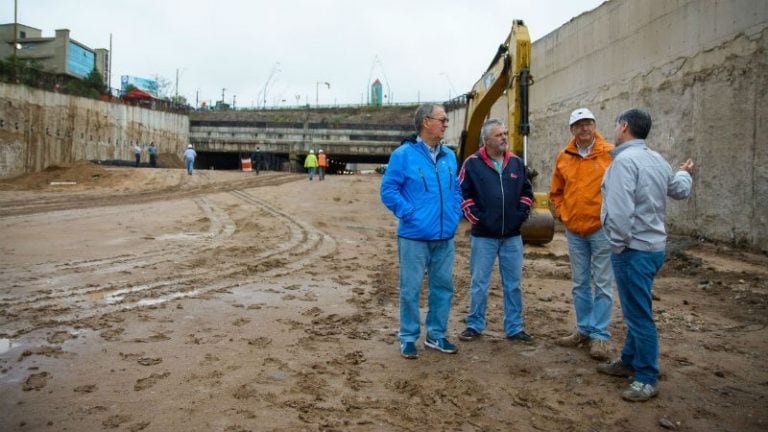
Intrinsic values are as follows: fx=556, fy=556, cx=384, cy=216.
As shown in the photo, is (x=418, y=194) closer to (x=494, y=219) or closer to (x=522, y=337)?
(x=494, y=219)

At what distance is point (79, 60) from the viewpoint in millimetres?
48531

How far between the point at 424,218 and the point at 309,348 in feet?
4.47

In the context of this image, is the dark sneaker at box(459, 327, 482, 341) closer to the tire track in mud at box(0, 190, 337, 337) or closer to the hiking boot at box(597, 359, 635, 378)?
the hiking boot at box(597, 359, 635, 378)

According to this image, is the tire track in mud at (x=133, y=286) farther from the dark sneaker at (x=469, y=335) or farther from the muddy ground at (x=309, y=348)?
the dark sneaker at (x=469, y=335)

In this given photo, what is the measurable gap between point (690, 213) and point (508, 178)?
23.4 feet

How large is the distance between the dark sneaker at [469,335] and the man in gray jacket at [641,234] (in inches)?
56.1

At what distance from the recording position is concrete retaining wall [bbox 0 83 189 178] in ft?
73.6

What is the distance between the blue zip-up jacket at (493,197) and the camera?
15.1ft

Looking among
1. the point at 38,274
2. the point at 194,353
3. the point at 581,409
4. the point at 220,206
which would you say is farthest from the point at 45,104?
the point at 581,409

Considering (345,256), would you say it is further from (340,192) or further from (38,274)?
(340,192)

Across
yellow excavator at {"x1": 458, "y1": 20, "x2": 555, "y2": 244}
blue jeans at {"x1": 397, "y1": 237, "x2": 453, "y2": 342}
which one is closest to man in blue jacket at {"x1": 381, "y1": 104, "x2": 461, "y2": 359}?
blue jeans at {"x1": 397, "y1": 237, "x2": 453, "y2": 342}


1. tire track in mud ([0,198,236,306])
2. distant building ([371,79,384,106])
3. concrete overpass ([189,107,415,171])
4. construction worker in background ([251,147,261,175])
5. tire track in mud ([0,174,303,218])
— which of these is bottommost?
tire track in mud ([0,198,236,306])

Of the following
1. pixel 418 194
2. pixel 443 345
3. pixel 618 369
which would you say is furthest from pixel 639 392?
pixel 418 194

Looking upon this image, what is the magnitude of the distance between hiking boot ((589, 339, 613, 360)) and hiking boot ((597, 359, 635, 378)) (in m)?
0.24
